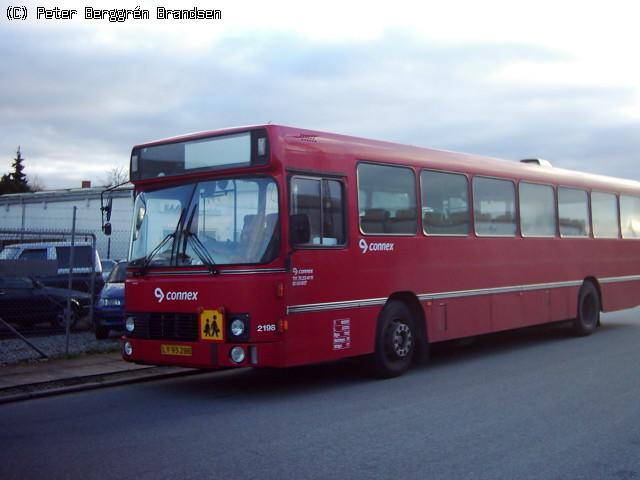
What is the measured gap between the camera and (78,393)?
33.6 feet

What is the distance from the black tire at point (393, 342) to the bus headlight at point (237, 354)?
7.06ft

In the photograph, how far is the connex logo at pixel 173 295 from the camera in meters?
9.46

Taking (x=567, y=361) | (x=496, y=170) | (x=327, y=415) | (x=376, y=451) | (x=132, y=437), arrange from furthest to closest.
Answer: (x=496, y=170) < (x=567, y=361) < (x=327, y=415) < (x=132, y=437) < (x=376, y=451)

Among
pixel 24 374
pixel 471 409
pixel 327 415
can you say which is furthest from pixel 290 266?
pixel 24 374

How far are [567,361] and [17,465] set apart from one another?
27.8 ft

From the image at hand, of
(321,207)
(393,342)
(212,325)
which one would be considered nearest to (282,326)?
(212,325)

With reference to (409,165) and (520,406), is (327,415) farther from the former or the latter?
(409,165)

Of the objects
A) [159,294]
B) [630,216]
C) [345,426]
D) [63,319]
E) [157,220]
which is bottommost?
[345,426]

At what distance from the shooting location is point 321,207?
987 centimetres

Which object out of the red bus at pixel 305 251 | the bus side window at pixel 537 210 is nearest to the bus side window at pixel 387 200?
the red bus at pixel 305 251

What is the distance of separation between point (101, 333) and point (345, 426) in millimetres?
8810

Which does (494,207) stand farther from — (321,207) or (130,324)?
(130,324)

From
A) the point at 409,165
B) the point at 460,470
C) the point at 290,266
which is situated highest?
the point at 409,165

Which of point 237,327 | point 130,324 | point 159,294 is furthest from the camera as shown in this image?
point 130,324
